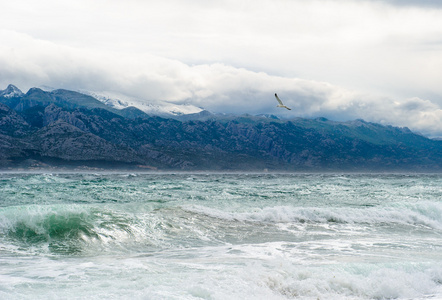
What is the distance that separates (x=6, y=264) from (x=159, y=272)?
622 cm

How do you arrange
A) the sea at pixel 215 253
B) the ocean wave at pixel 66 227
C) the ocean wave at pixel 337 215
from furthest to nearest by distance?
the ocean wave at pixel 337 215 < the ocean wave at pixel 66 227 < the sea at pixel 215 253

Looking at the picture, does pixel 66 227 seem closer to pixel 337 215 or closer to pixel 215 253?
pixel 215 253

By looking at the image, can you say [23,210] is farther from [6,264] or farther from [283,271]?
[283,271]

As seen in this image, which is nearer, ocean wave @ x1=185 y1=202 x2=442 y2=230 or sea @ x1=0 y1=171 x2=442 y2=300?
sea @ x1=0 y1=171 x2=442 y2=300

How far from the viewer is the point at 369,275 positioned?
1423cm

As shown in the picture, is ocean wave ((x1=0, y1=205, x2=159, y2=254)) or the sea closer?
the sea

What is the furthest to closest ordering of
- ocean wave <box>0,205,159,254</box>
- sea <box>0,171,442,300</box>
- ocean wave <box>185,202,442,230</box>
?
ocean wave <box>185,202,442,230</box>
ocean wave <box>0,205,159,254</box>
sea <box>0,171,442,300</box>

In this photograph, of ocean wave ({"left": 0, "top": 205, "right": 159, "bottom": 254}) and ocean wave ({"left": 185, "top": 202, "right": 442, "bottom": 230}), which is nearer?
ocean wave ({"left": 0, "top": 205, "right": 159, "bottom": 254})

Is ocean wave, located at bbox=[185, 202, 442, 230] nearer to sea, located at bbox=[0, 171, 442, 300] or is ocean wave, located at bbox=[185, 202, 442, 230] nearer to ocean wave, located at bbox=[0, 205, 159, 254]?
sea, located at bbox=[0, 171, 442, 300]

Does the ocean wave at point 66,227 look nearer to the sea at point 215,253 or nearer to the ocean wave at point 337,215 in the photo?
the sea at point 215,253

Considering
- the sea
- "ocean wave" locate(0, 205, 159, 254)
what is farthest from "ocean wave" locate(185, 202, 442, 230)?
"ocean wave" locate(0, 205, 159, 254)

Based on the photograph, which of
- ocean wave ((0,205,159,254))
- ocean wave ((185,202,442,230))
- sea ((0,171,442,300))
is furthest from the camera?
ocean wave ((185,202,442,230))

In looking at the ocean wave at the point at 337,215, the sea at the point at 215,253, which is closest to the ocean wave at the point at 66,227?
the sea at the point at 215,253

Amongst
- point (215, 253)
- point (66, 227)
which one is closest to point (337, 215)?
point (215, 253)
